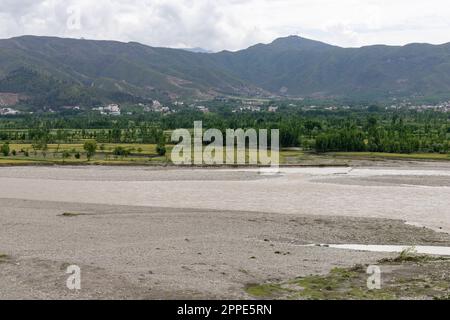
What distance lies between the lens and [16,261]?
24.8 meters

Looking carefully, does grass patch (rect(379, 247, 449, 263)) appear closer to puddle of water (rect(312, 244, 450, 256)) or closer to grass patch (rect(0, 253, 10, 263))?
puddle of water (rect(312, 244, 450, 256))

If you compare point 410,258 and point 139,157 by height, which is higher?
point 139,157

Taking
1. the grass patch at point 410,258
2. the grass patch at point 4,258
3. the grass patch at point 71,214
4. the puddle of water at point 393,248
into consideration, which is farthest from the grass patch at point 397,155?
the grass patch at point 4,258

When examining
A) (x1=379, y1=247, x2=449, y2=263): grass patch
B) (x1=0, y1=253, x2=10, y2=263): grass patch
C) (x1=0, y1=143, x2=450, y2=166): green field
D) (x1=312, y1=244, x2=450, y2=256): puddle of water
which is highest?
(x1=0, y1=143, x2=450, y2=166): green field

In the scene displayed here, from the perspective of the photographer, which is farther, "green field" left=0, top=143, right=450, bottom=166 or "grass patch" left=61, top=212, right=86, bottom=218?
"green field" left=0, top=143, right=450, bottom=166

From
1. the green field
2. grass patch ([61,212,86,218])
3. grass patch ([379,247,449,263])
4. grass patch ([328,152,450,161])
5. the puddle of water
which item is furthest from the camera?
grass patch ([328,152,450,161])

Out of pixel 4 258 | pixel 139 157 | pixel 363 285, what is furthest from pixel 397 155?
pixel 4 258

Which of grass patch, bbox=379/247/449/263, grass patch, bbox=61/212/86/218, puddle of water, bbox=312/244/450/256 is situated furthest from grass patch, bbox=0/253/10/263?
grass patch, bbox=379/247/449/263

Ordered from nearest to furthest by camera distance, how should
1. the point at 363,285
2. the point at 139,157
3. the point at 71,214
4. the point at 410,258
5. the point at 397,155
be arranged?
the point at 363,285
the point at 410,258
the point at 71,214
the point at 397,155
the point at 139,157

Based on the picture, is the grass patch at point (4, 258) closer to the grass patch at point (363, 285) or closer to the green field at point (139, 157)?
the grass patch at point (363, 285)

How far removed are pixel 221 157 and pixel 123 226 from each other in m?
49.7

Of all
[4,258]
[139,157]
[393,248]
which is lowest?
[393,248]

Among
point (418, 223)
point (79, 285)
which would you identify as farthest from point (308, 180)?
point (79, 285)

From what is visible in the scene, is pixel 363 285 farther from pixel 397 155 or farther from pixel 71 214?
pixel 397 155
